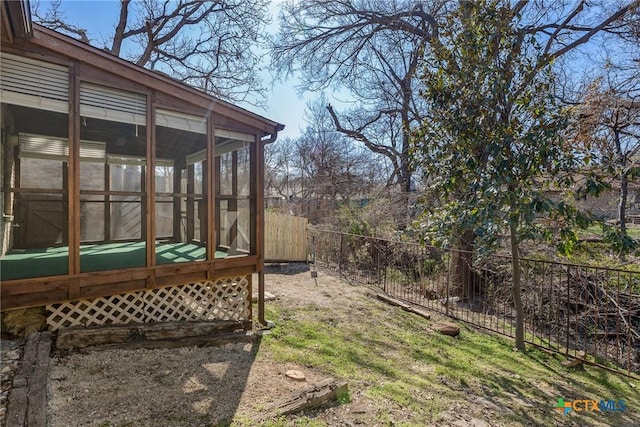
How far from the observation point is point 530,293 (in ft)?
19.4

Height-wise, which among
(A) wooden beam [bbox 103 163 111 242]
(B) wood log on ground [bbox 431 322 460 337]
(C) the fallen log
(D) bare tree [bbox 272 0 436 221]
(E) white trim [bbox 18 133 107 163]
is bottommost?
(B) wood log on ground [bbox 431 322 460 337]

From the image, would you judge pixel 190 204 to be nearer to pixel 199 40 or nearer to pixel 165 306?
pixel 165 306

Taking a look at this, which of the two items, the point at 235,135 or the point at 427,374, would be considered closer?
the point at 427,374

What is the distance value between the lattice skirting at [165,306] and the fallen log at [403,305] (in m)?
3.14

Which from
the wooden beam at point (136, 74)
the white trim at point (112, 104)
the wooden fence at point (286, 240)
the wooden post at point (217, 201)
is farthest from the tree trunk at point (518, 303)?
the wooden fence at point (286, 240)

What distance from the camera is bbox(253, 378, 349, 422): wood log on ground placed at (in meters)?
2.69

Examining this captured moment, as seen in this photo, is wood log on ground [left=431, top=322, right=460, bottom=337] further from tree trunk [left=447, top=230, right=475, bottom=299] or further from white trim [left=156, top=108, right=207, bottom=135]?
white trim [left=156, top=108, right=207, bottom=135]

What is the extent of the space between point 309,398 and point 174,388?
1.25 meters

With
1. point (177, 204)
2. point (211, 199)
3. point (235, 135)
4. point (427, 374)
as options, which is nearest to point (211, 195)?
point (211, 199)

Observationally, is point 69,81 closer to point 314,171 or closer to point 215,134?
point 215,134

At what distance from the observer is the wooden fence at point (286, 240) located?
10.4 meters

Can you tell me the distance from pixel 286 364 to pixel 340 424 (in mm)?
1265

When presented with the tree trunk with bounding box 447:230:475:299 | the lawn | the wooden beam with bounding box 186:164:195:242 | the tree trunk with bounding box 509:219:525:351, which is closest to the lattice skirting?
the lawn

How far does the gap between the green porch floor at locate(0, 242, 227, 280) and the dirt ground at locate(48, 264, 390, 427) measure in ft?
3.29
